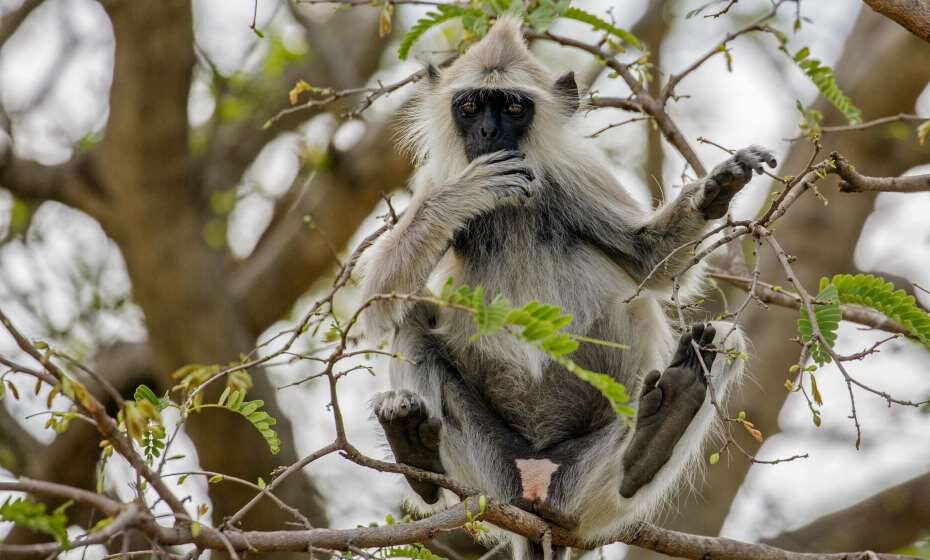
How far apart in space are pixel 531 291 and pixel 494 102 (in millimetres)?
Result: 918

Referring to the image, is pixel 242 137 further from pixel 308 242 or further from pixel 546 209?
pixel 546 209

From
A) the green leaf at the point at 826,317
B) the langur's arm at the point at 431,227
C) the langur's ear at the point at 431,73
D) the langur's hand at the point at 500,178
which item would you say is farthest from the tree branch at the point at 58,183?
the green leaf at the point at 826,317

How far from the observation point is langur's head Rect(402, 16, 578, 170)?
17.7ft

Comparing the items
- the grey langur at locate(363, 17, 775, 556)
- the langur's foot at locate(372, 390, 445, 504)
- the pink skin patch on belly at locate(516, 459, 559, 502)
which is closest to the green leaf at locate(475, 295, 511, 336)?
the grey langur at locate(363, 17, 775, 556)

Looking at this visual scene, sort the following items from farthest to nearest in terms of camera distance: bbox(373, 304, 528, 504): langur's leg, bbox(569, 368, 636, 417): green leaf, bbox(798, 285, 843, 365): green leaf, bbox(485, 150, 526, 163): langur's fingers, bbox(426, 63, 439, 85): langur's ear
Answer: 1. bbox(426, 63, 439, 85): langur's ear
2. bbox(485, 150, 526, 163): langur's fingers
3. bbox(373, 304, 528, 504): langur's leg
4. bbox(798, 285, 843, 365): green leaf
5. bbox(569, 368, 636, 417): green leaf

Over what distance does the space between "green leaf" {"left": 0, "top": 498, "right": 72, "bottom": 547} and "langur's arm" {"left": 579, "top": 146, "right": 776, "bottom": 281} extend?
2.60 metres

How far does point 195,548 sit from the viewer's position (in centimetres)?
324

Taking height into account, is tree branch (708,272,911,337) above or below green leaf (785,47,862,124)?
below

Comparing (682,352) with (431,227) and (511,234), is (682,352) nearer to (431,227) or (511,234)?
(431,227)

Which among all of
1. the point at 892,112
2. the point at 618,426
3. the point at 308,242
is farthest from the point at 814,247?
the point at 618,426

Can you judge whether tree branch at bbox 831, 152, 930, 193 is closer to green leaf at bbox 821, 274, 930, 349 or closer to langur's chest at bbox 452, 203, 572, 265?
green leaf at bbox 821, 274, 930, 349

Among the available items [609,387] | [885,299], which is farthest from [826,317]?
[609,387]

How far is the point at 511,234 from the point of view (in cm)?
555

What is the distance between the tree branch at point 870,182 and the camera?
3654 millimetres
